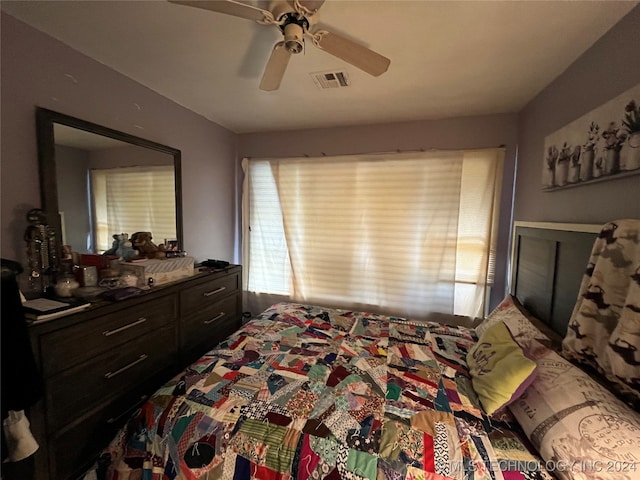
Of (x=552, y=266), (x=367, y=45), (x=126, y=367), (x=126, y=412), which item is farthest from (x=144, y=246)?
(x=552, y=266)

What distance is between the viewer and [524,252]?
1.92 m

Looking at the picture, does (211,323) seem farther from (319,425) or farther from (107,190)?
(319,425)

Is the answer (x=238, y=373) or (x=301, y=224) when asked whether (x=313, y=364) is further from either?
(x=301, y=224)

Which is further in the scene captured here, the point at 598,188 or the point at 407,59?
the point at 407,59

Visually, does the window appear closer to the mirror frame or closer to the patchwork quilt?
the mirror frame

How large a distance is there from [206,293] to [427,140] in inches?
96.8

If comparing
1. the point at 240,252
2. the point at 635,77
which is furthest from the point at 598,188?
the point at 240,252

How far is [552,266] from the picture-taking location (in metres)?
1.55

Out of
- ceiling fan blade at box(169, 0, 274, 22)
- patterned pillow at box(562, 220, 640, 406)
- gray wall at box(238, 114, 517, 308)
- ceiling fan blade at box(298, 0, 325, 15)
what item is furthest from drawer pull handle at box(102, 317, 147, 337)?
patterned pillow at box(562, 220, 640, 406)

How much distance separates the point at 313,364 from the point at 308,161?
207cm

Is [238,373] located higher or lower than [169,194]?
lower

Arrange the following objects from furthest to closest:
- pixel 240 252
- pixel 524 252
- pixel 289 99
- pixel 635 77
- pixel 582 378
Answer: pixel 240 252, pixel 289 99, pixel 524 252, pixel 635 77, pixel 582 378

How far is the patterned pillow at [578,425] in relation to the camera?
2.45ft

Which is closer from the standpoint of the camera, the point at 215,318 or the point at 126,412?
the point at 126,412
